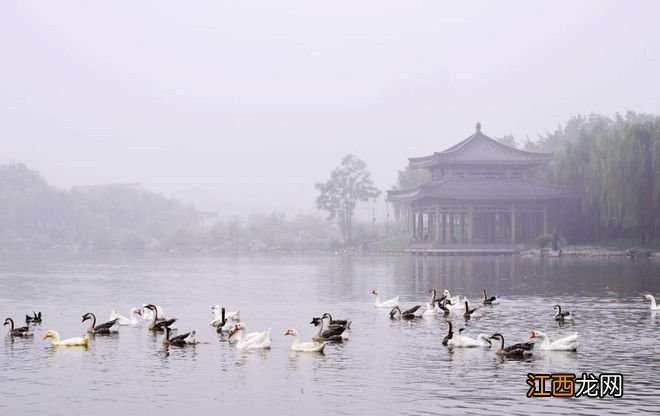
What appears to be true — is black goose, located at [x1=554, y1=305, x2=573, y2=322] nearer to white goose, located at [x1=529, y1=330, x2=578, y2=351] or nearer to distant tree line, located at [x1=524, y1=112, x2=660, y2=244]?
white goose, located at [x1=529, y1=330, x2=578, y2=351]

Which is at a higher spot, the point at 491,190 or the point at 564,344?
the point at 491,190

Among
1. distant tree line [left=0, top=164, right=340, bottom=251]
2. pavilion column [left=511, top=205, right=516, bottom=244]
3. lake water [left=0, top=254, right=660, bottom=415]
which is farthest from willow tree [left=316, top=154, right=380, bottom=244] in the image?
lake water [left=0, top=254, right=660, bottom=415]

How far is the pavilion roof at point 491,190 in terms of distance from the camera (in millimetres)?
79625

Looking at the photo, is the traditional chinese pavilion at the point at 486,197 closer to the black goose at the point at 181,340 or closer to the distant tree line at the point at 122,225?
the distant tree line at the point at 122,225

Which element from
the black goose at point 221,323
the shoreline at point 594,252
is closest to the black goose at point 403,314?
the black goose at point 221,323

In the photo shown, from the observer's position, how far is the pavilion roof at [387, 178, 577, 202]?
261 ft

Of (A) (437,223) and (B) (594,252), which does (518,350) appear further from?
(A) (437,223)

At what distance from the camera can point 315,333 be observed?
26.0 m

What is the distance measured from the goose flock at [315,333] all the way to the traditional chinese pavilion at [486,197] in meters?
50.0

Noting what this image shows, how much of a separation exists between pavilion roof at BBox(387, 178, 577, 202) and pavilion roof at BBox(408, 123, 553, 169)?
1.70 meters

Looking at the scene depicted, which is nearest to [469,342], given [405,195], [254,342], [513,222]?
[254,342]

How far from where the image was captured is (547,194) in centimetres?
7944

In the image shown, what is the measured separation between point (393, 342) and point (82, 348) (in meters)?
7.46

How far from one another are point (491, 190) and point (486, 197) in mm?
1929
